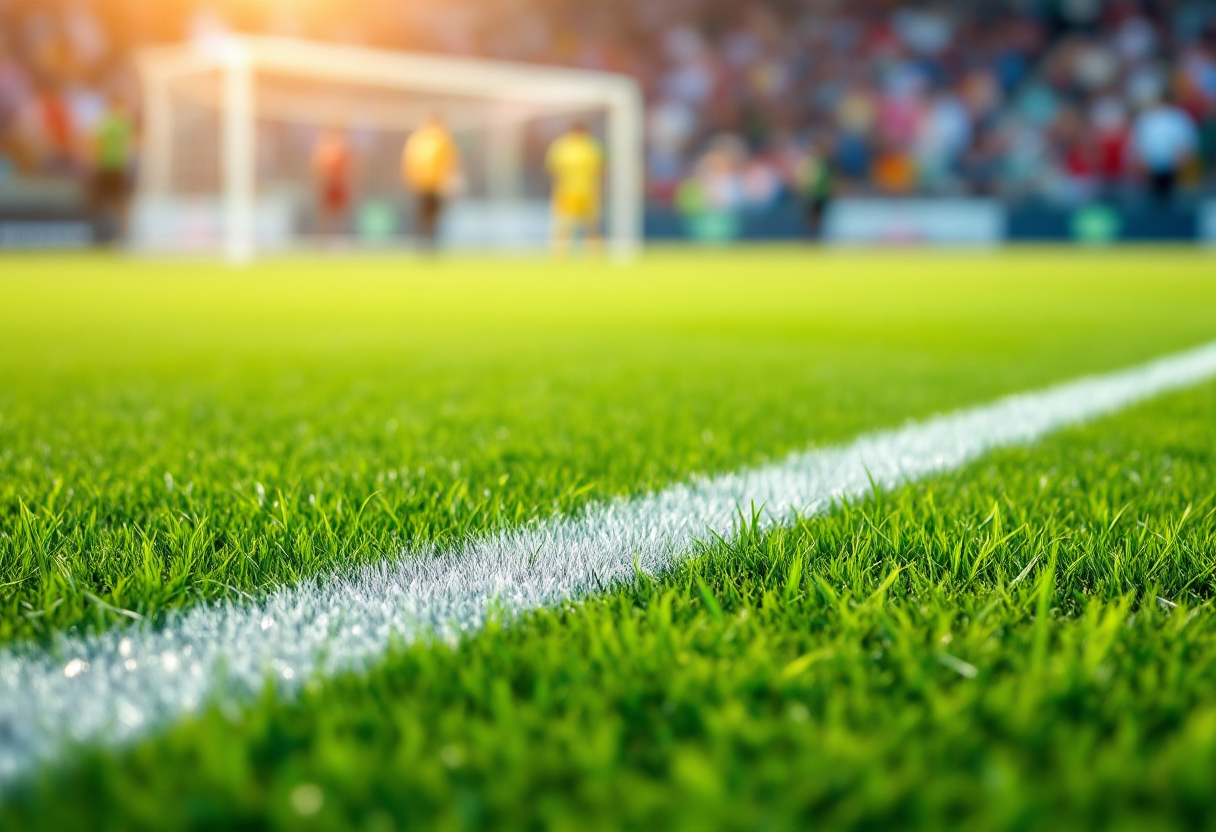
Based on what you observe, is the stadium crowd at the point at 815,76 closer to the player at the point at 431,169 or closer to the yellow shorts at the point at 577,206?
the yellow shorts at the point at 577,206

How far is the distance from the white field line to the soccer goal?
46.5 ft

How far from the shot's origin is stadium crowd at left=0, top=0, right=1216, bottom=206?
21.6 meters

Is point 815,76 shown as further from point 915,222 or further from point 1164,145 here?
point 1164,145

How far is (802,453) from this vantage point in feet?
7.13

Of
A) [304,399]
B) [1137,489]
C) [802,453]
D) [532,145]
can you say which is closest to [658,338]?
[304,399]

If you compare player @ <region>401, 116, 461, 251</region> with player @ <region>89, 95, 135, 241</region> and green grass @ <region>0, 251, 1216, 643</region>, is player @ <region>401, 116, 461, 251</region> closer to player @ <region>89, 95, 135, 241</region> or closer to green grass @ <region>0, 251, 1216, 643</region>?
player @ <region>89, 95, 135, 241</region>

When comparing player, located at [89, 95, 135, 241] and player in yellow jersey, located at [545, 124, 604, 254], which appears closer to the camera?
player in yellow jersey, located at [545, 124, 604, 254]

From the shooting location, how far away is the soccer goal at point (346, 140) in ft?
53.8

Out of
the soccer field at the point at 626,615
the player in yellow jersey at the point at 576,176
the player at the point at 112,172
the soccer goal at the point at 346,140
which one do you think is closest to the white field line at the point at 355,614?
the soccer field at the point at 626,615

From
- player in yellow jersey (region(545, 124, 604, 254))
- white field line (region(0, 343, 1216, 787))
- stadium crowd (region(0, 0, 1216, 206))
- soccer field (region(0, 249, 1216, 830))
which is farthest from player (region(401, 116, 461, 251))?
white field line (region(0, 343, 1216, 787))

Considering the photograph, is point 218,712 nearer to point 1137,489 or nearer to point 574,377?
point 1137,489

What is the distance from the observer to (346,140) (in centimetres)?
2136

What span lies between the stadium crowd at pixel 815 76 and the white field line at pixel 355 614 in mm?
20536

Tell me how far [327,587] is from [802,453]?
3.80 ft
